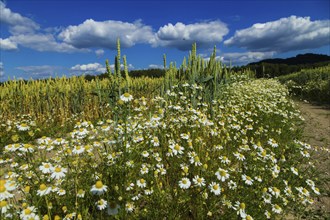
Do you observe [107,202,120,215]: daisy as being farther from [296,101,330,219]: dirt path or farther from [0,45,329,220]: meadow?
[296,101,330,219]: dirt path

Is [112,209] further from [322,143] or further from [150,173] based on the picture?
[322,143]

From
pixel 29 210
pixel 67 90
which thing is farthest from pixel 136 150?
pixel 67 90

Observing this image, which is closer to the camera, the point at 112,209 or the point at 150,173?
the point at 112,209

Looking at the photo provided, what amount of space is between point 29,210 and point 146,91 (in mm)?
10471

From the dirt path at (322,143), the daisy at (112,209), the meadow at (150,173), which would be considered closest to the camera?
the daisy at (112,209)

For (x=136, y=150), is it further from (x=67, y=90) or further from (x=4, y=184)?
(x=67, y=90)

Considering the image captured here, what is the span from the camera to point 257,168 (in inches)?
122

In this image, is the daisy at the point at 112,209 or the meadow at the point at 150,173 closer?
the daisy at the point at 112,209

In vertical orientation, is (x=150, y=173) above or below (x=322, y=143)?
above

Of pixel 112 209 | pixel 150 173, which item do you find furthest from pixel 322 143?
pixel 112 209

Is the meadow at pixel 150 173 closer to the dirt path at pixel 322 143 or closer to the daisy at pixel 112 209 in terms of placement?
the daisy at pixel 112 209

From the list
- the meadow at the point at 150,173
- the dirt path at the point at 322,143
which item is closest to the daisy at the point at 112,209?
the meadow at the point at 150,173

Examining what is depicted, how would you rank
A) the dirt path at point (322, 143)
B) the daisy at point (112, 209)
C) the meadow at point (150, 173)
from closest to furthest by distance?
the daisy at point (112, 209), the meadow at point (150, 173), the dirt path at point (322, 143)

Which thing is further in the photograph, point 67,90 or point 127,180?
point 67,90
